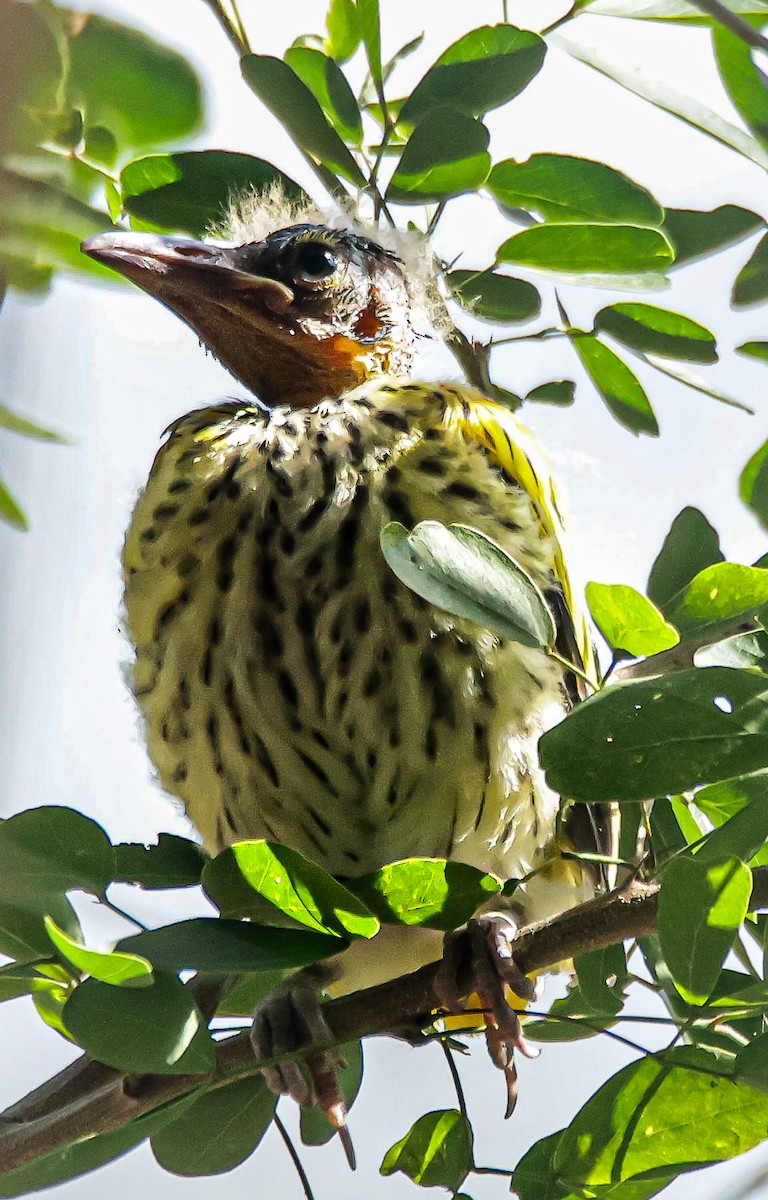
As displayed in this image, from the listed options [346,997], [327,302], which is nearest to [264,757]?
[346,997]

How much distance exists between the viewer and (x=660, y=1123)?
2.93 feet

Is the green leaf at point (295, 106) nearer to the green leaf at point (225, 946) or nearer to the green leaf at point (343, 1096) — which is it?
the green leaf at point (225, 946)

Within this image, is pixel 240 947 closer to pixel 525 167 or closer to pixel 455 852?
pixel 455 852

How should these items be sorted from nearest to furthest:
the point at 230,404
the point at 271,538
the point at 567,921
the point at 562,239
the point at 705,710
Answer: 1. the point at 705,710
2. the point at 567,921
3. the point at 562,239
4. the point at 271,538
5. the point at 230,404

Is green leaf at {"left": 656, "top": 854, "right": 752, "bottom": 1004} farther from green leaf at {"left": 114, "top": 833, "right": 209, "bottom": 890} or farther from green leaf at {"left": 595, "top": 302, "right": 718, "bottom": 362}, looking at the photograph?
green leaf at {"left": 595, "top": 302, "right": 718, "bottom": 362}

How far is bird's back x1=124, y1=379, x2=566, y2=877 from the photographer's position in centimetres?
122

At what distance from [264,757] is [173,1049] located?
1.68ft

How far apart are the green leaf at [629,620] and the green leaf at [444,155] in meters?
0.41

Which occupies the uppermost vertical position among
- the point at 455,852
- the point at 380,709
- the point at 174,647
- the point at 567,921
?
the point at 174,647

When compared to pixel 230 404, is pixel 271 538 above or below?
below

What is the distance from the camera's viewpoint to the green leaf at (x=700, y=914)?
0.77m

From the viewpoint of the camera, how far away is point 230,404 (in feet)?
4.99

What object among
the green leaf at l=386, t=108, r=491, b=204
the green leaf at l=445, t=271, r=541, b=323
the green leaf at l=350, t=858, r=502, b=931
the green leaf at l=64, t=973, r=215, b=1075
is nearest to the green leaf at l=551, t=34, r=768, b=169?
the green leaf at l=386, t=108, r=491, b=204

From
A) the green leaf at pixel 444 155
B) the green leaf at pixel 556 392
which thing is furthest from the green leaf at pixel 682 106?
the green leaf at pixel 556 392
